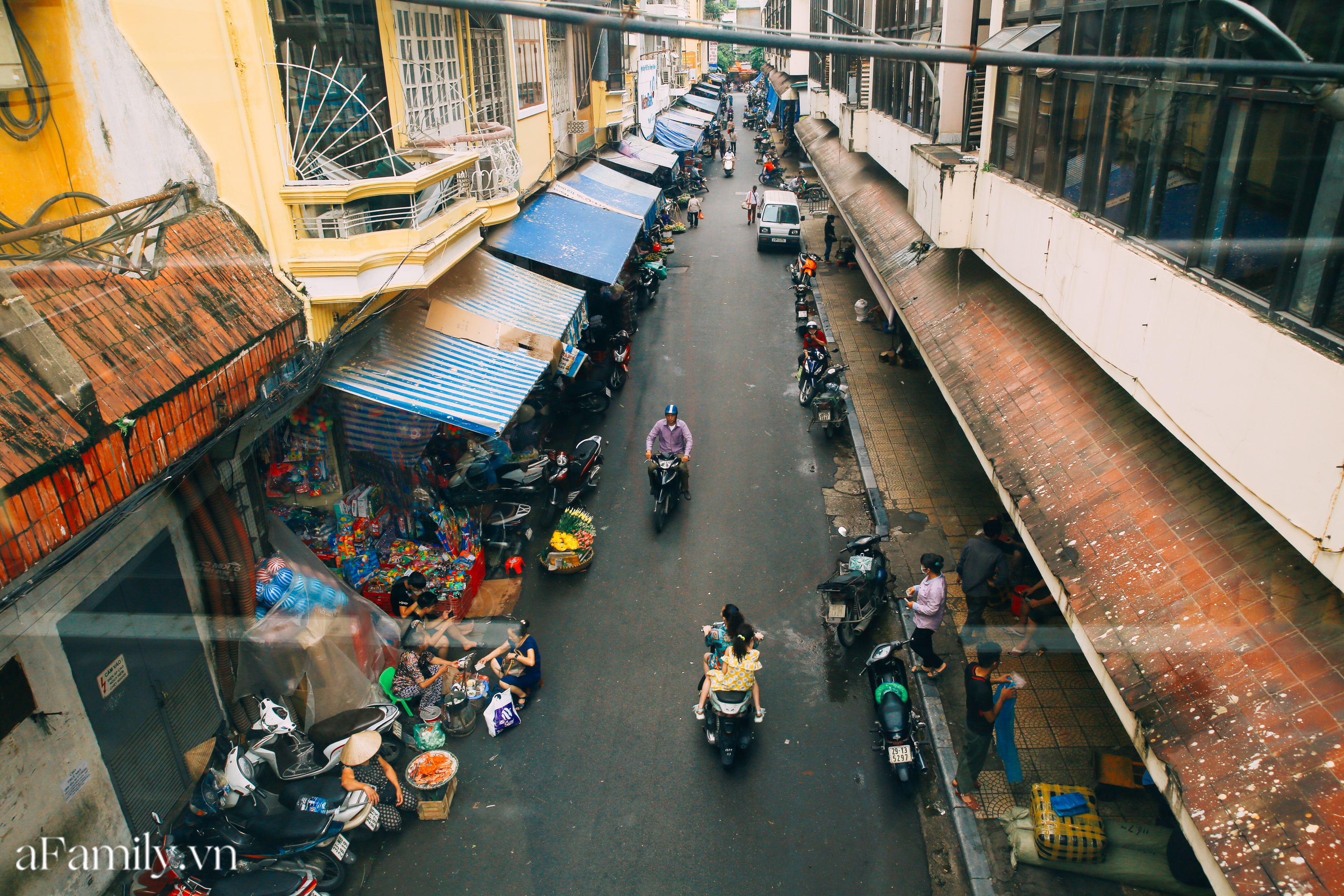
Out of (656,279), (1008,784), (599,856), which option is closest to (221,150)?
(599,856)

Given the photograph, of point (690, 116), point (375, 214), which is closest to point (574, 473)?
point (375, 214)

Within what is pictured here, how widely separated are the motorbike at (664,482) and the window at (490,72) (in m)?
5.33

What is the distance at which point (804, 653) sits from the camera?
29.2ft

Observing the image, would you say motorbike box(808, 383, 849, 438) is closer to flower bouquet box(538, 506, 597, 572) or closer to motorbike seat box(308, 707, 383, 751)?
flower bouquet box(538, 506, 597, 572)

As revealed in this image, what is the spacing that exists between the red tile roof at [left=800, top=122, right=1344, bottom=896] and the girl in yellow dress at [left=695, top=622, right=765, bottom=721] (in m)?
2.56

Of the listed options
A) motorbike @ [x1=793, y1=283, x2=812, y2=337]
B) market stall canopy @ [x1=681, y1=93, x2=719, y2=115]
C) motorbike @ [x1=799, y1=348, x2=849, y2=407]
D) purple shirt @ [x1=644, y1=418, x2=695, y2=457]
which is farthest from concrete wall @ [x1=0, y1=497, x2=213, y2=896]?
market stall canopy @ [x1=681, y1=93, x2=719, y2=115]

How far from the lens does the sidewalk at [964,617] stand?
6.67 metres

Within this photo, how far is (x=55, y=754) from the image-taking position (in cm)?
541

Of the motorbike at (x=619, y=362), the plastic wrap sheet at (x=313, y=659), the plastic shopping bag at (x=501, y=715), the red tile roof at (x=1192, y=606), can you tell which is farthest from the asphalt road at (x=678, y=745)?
the motorbike at (x=619, y=362)

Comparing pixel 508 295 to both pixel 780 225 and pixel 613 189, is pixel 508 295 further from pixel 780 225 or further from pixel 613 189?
pixel 780 225

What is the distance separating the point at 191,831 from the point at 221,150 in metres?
5.57

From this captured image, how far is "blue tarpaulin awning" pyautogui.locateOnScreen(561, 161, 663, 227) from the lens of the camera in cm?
1873

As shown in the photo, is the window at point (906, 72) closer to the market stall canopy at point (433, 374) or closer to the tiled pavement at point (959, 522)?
the tiled pavement at point (959, 522)

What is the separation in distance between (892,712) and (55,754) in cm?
635
